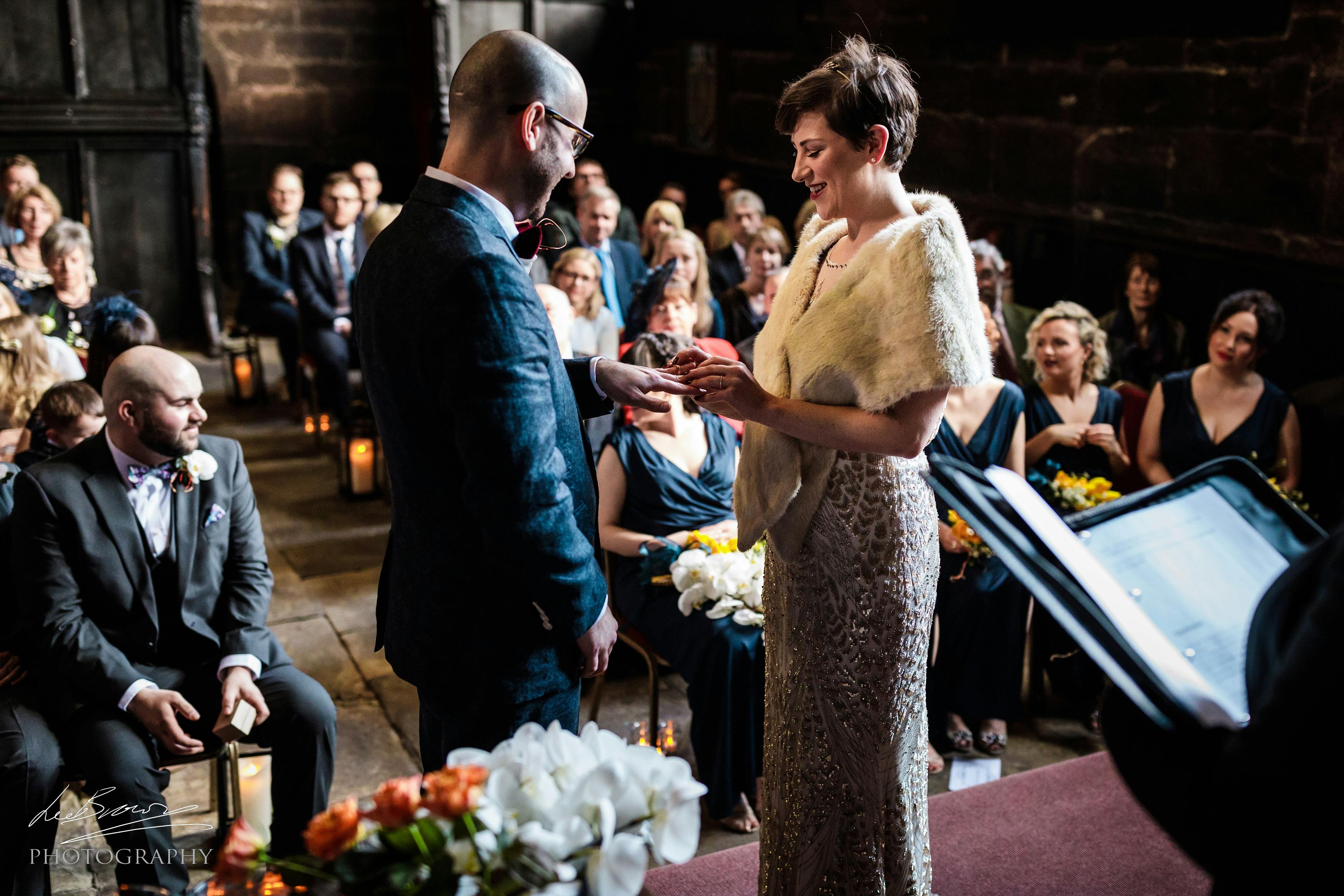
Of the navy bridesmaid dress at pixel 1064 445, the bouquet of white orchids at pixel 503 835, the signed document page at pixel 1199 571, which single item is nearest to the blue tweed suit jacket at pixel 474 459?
the bouquet of white orchids at pixel 503 835

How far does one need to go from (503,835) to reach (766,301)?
16.3 ft

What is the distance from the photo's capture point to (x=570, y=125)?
1.76 metres

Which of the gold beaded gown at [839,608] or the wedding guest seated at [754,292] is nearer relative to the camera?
the gold beaded gown at [839,608]

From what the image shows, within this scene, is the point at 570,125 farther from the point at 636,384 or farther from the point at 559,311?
the point at 559,311

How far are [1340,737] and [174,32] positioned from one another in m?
9.47

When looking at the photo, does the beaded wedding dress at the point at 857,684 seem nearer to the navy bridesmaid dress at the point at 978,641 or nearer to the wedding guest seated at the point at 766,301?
the navy bridesmaid dress at the point at 978,641

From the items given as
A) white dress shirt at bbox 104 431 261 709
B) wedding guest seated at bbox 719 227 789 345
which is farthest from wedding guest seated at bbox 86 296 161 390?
wedding guest seated at bbox 719 227 789 345

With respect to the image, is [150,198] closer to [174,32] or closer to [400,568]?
[174,32]

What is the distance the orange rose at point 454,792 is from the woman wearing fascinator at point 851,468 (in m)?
1.02

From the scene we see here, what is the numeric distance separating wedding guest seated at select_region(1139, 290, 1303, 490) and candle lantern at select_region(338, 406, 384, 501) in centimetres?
384

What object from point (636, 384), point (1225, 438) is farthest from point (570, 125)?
point (1225, 438)

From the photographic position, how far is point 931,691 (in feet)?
12.0

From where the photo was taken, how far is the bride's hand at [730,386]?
6.49 feet

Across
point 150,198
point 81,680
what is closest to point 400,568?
point 81,680
